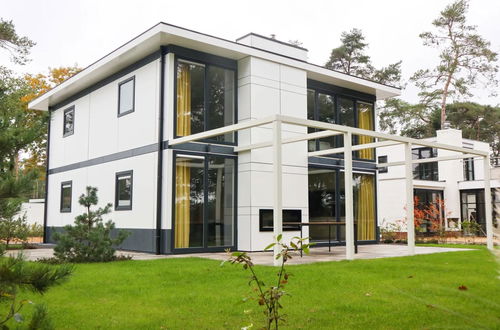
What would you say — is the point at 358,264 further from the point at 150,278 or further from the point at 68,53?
the point at 68,53

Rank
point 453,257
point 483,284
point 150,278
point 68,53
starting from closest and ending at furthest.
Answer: point 483,284
point 150,278
point 453,257
point 68,53

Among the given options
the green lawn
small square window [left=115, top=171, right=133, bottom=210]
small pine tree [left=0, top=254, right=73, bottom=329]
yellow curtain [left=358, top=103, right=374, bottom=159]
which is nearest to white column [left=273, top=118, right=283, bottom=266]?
the green lawn

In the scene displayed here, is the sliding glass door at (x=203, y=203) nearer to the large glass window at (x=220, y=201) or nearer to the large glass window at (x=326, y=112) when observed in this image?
the large glass window at (x=220, y=201)

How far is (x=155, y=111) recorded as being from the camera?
11.1 meters

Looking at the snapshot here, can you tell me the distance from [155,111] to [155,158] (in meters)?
1.07

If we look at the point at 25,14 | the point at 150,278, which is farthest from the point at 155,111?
the point at 25,14

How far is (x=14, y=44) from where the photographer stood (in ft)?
69.9

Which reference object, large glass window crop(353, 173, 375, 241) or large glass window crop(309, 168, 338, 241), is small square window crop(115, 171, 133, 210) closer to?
large glass window crop(309, 168, 338, 241)

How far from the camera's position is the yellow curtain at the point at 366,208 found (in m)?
14.4

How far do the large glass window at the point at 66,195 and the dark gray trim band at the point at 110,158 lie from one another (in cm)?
46

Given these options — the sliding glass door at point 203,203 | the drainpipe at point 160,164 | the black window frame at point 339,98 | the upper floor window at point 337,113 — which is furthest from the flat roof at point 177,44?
the sliding glass door at point 203,203

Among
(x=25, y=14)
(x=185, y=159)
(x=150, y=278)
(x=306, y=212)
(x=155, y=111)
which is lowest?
(x=150, y=278)

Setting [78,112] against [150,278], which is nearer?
[150,278]

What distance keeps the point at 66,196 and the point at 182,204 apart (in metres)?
5.75
